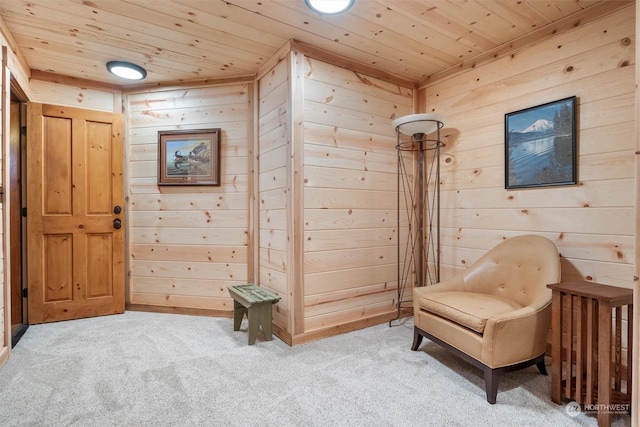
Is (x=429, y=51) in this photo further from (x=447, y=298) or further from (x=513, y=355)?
(x=513, y=355)

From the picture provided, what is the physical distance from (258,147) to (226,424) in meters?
2.28

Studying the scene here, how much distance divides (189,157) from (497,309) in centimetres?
297

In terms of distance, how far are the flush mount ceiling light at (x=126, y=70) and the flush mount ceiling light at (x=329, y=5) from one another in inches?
72.7

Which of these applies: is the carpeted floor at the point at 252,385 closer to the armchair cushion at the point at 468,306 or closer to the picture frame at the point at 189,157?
the armchair cushion at the point at 468,306

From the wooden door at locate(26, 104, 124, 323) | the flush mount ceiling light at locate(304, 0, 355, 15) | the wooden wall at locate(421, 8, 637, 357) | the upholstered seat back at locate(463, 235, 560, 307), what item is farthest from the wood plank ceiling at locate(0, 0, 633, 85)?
the upholstered seat back at locate(463, 235, 560, 307)

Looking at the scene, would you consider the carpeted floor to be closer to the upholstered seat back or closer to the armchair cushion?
the armchair cushion

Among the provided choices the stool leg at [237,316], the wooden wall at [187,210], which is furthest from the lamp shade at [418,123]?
the stool leg at [237,316]

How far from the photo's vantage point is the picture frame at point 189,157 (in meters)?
3.18

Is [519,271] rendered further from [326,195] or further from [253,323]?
[253,323]

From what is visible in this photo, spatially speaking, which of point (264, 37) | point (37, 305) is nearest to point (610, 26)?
point (264, 37)

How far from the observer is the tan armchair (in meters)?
1.71

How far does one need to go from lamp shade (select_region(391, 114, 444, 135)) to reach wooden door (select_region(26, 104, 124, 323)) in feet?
9.18

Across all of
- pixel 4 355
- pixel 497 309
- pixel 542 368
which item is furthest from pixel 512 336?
pixel 4 355

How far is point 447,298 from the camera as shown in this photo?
2.11 m
